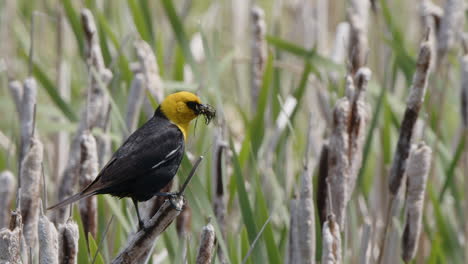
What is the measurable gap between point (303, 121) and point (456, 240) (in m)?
1.40

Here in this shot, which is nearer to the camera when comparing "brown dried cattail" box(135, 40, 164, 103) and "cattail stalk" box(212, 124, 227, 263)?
"cattail stalk" box(212, 124, 227, 263)

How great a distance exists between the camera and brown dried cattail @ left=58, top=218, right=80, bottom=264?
4.40 ft

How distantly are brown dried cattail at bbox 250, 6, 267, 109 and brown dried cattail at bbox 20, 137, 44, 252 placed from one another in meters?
0.93

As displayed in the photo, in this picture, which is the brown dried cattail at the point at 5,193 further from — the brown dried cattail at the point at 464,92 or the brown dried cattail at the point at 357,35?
the brown dried cattail at the point at 464,92

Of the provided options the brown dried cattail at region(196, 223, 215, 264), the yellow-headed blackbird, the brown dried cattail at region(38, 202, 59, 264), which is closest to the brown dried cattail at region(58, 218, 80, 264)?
the brown dried cattail at region(38, 202, 59, 264)

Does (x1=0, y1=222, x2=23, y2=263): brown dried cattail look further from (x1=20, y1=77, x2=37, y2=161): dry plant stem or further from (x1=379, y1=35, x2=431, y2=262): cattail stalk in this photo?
(x1=379, y1=35, x2=431, y2=262): cattail stalk

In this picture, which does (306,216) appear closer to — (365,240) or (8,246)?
(365,240)

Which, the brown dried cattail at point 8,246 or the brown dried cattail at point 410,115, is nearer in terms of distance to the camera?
the brown dried cattail at point 8,246

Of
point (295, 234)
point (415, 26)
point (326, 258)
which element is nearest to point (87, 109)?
point (295, 234)

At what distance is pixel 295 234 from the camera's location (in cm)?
156

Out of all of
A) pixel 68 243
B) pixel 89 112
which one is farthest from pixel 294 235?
pixel 89 112

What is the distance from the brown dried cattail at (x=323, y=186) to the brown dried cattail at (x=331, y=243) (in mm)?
266

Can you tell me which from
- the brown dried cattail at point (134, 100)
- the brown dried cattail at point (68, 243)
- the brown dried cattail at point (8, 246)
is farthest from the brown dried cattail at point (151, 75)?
the brown dried cattail at point (8, 246)

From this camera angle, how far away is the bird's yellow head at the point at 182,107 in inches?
70.8
